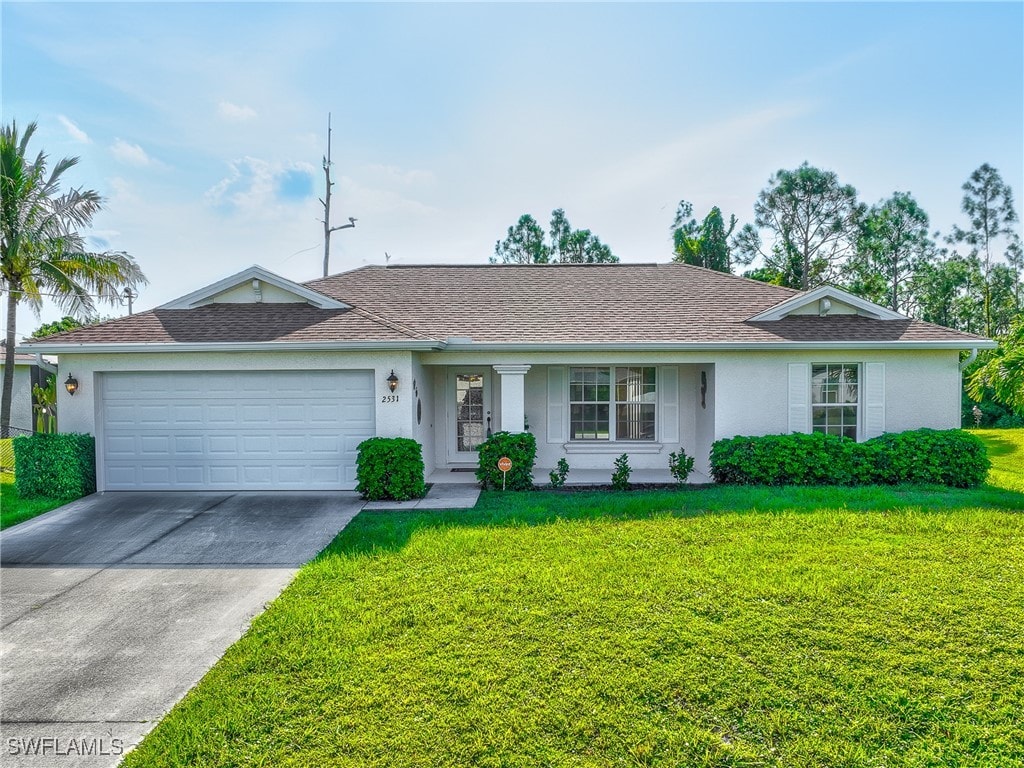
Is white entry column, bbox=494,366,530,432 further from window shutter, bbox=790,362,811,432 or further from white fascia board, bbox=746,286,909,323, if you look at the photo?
window shutter, bbox=790,362,811,432

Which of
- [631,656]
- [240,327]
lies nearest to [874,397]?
[631,656]

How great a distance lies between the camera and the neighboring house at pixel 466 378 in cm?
952

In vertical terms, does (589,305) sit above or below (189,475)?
above

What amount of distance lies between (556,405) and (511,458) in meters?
2.24

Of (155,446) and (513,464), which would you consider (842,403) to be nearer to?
(513,464)

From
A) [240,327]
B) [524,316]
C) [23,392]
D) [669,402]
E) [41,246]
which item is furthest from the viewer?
[23,392]

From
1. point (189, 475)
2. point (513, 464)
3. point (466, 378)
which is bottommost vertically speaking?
point (189, 475)

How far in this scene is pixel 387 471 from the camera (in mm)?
8977

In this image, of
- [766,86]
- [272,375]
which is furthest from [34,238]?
[766,86]

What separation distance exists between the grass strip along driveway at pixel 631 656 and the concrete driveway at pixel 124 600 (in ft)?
1.23

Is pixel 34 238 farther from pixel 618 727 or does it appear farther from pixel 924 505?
pixel 924 505

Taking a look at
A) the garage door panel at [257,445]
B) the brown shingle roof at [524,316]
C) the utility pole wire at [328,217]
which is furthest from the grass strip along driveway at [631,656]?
the utility pole wire at [328,217]

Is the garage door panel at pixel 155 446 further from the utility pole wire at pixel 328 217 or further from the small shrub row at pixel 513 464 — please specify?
the utility pole wire at pixel 328 217

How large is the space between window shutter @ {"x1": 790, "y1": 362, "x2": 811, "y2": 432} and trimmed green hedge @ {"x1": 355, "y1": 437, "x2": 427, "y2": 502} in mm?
7104
